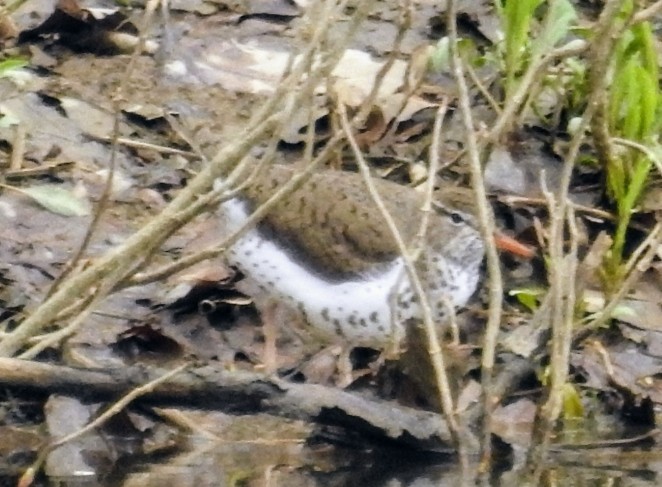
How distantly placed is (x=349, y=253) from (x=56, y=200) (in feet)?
4.06

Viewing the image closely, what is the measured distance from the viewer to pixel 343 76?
692 centimetres

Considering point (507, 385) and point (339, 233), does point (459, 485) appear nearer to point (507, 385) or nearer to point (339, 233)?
point (507, 385)

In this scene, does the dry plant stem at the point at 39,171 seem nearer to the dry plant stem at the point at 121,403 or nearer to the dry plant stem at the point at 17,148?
the dry plant stem at the point at 17,148

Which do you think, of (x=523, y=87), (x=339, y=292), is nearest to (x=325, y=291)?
(x=339, y=292)

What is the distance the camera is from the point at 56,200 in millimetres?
5855

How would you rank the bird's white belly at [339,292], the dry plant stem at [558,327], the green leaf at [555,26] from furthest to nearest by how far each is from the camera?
the green leaf at [555,26], the bird's white belly at [339,292], the dry plant stem at [558,327]

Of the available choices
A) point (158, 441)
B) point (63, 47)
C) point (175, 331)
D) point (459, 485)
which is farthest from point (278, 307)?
point (63, 47)

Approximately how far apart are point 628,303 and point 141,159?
6.69 feet

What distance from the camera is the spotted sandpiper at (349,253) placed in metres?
5.12

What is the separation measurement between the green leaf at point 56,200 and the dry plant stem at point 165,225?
4.66 ft

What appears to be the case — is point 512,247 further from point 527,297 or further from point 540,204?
point 540,204

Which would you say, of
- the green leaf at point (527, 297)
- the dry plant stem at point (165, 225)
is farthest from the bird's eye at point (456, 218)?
the dry plant stem at point (165, 225)

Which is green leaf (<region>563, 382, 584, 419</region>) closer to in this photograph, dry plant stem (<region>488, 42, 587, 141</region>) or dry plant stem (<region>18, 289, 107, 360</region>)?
dry plant stem (<region>488, 42, 587, 141</region>)

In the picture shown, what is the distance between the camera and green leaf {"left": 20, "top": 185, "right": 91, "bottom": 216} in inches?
230
